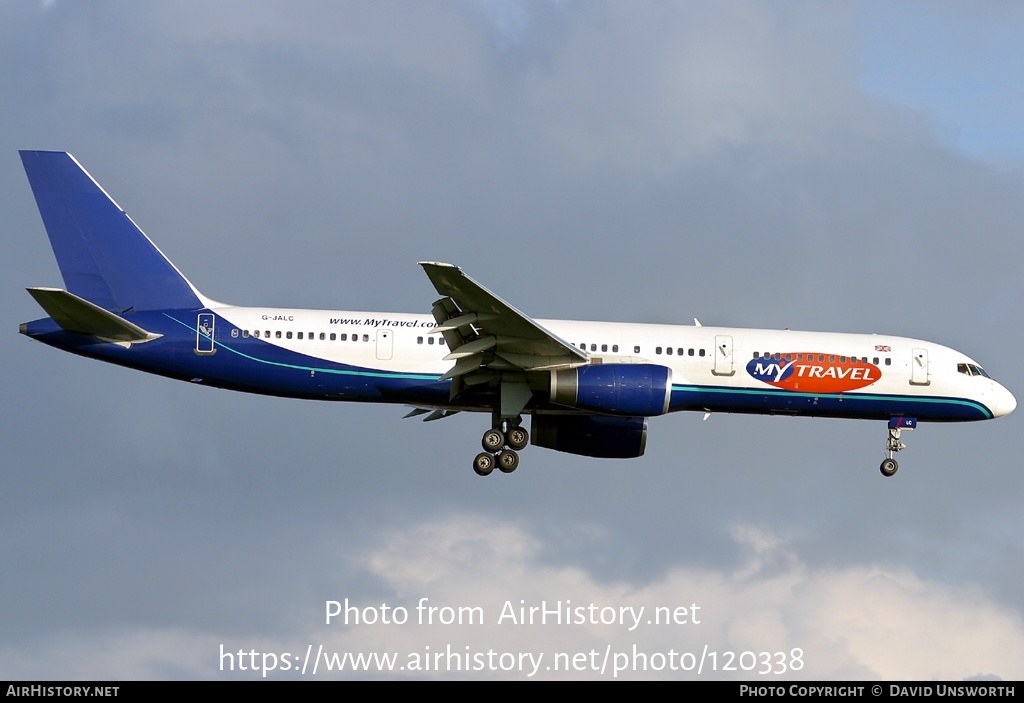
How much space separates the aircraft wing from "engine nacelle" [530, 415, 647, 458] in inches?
145

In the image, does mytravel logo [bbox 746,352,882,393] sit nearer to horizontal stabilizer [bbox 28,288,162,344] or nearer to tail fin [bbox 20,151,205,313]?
tail fin [bbox 20,151,205,313]

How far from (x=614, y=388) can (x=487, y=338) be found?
3.35m

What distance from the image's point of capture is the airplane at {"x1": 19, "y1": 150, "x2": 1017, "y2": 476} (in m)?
35.9

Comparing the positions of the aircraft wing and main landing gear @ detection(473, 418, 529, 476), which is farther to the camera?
main landing gear @ detection(473, 418, 529, 476)

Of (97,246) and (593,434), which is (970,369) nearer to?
(593,434)

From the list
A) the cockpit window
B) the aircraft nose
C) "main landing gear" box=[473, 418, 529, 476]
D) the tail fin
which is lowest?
"main landing gear" box=[473, 418, 529, 476]

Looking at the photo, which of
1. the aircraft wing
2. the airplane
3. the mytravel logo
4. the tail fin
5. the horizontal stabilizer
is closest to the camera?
the aircraft wing

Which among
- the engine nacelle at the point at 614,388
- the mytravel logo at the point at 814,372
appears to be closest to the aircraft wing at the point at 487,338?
the engine nacelle at the point at 614,388

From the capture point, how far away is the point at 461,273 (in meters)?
33.0

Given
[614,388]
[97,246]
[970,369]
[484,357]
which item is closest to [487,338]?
[484,357]

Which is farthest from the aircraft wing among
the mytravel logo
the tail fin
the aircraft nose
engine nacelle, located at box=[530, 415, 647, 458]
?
the aircraft nose

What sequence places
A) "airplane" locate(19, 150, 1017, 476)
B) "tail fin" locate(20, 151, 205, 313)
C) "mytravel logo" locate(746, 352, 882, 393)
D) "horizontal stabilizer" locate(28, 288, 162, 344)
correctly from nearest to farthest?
"horizontal stabilizer" locate(28, 288, 162, 344), "airplane" locate(19, 150, 1017, 476), "tail fin" locate(20, 151, 205, 313), "mytravel logo" locate(746, 352, 882, 393)

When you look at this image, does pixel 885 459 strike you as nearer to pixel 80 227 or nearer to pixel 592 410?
pixel 592 410

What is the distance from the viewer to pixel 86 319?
35.8 metres
